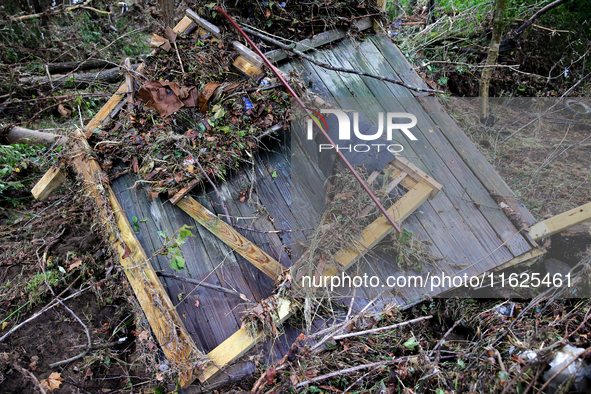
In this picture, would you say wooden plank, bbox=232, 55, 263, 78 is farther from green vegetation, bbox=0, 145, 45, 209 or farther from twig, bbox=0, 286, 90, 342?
green vegetation, bbox=0, 145, 45, 209

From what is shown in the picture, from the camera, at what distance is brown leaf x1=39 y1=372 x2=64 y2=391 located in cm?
288

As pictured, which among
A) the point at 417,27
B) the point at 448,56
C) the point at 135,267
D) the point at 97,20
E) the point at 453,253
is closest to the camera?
the point at 135,267

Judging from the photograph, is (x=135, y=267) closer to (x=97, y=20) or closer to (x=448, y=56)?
(x=448, y=56)

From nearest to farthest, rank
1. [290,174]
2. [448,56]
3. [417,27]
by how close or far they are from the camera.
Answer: [290,174] < [448,56] < [417,27]

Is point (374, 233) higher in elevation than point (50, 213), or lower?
lower

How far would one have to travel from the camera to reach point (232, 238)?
116 inches

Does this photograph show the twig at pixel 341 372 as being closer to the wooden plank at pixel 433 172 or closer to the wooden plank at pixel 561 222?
the wooden plank at pixel 433 172

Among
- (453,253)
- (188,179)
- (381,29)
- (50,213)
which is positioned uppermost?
(50,213)

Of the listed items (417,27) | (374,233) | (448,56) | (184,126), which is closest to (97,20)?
(184,126)

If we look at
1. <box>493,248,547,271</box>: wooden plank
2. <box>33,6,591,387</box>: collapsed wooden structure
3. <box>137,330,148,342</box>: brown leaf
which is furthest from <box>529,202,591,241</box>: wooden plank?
<box>137,330,148,342</box>: brown leaf

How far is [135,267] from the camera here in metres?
2.72

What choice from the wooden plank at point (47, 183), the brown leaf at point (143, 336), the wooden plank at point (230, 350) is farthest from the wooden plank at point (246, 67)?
the brown leaf at point (143, 336)

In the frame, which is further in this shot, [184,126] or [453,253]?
[184,126]

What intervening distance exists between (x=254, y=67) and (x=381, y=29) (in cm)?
174
